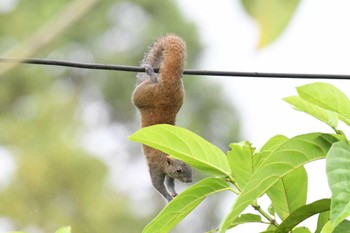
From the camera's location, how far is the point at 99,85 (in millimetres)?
15305

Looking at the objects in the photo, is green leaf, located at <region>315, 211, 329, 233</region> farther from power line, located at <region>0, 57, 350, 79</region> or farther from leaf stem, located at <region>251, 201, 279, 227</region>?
power line, located at <region>0, 57, 350, 79</region>

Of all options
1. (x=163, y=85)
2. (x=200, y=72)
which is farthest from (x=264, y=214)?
(x=163, y=85)

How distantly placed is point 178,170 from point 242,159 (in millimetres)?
1548

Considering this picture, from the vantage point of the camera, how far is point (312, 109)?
1.14m

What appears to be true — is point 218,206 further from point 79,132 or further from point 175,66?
point 175,66

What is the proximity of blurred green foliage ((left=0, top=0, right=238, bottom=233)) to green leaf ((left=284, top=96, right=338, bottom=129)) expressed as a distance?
11.2 metres

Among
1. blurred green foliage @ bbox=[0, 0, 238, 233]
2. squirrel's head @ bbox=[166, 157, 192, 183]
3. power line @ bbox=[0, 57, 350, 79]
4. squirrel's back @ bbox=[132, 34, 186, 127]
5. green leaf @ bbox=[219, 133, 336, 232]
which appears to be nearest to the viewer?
green leaf @ bbox=[219, 133, 336, 232]

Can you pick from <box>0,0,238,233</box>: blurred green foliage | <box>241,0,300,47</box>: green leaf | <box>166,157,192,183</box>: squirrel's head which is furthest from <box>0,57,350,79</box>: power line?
<box>0,0,238,233</box>: blurred green foliage

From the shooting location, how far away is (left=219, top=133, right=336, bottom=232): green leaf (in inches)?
38.6

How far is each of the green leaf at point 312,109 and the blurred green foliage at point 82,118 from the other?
441 inches

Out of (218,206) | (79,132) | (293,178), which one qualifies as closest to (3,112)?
(79,132)

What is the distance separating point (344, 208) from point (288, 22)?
1.74 ft

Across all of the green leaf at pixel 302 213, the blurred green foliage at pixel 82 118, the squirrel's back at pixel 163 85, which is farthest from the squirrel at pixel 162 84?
the blurred green foliage at pixel 82 118

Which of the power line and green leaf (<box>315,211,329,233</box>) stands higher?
the power line
